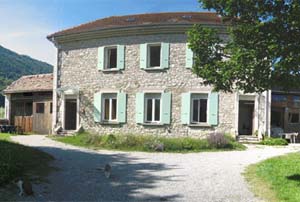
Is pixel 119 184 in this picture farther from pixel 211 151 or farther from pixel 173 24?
pixel 173 24

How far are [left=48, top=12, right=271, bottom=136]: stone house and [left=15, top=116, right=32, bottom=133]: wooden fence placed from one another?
2.76 meters

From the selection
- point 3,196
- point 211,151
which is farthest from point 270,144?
point 3,196

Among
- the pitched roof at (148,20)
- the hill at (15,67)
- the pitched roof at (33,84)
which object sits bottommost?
the pitched roof at (33,84)

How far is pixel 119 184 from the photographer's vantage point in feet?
28.0

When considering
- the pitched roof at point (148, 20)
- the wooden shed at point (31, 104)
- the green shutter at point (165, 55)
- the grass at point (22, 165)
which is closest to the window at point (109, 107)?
the green shutter at point (165, 55)

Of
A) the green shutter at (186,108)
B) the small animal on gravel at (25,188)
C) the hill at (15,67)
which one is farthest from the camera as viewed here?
the hill at (15,67)

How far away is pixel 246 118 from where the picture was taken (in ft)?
70.7

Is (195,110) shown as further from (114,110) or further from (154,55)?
(114,110)

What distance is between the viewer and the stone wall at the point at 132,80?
819 inches

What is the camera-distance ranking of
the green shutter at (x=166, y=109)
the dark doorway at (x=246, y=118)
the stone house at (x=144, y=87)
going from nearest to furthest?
the stone house at (x=144, y=87)
the green shutter at (x=166, y=109)
the dark doorway at (x=246, y=118)

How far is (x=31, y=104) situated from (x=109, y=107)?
288 inches

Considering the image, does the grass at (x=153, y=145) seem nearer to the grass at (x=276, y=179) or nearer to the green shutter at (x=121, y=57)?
the grass at (x=276, y=179)

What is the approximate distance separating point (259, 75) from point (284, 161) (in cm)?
512

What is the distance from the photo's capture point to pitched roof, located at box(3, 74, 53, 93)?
25730mm
